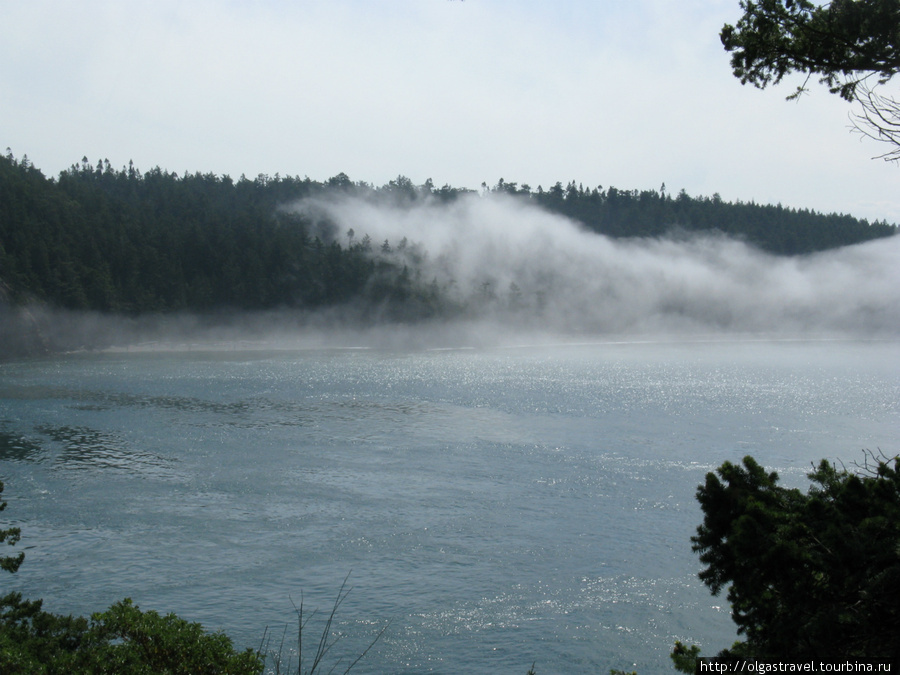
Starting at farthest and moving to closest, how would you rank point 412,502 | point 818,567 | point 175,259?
1. point 175,259
2. point 412,502
3. point 818,567

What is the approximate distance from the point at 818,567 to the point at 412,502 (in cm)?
2637

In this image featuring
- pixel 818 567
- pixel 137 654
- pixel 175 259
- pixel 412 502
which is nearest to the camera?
pixel 818 567

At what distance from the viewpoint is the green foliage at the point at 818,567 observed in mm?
6551

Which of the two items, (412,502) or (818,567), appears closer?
(818,567)

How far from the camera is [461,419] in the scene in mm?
56219

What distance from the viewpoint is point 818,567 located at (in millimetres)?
7035

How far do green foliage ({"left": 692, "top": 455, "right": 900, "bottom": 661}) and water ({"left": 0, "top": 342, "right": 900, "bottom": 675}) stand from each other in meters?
11.6

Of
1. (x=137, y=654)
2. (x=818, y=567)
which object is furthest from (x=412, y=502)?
(x=818, y=567)

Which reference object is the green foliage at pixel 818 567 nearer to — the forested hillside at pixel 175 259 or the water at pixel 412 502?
the water at pixel 412 502

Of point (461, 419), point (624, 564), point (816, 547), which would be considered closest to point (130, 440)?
point (461, 419)

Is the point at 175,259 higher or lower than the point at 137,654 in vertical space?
higher

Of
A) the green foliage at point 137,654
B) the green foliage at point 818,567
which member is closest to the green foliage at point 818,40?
A: the green foliage at point 818,567

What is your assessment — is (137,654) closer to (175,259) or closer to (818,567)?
(818,567)

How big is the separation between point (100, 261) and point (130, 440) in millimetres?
99152
